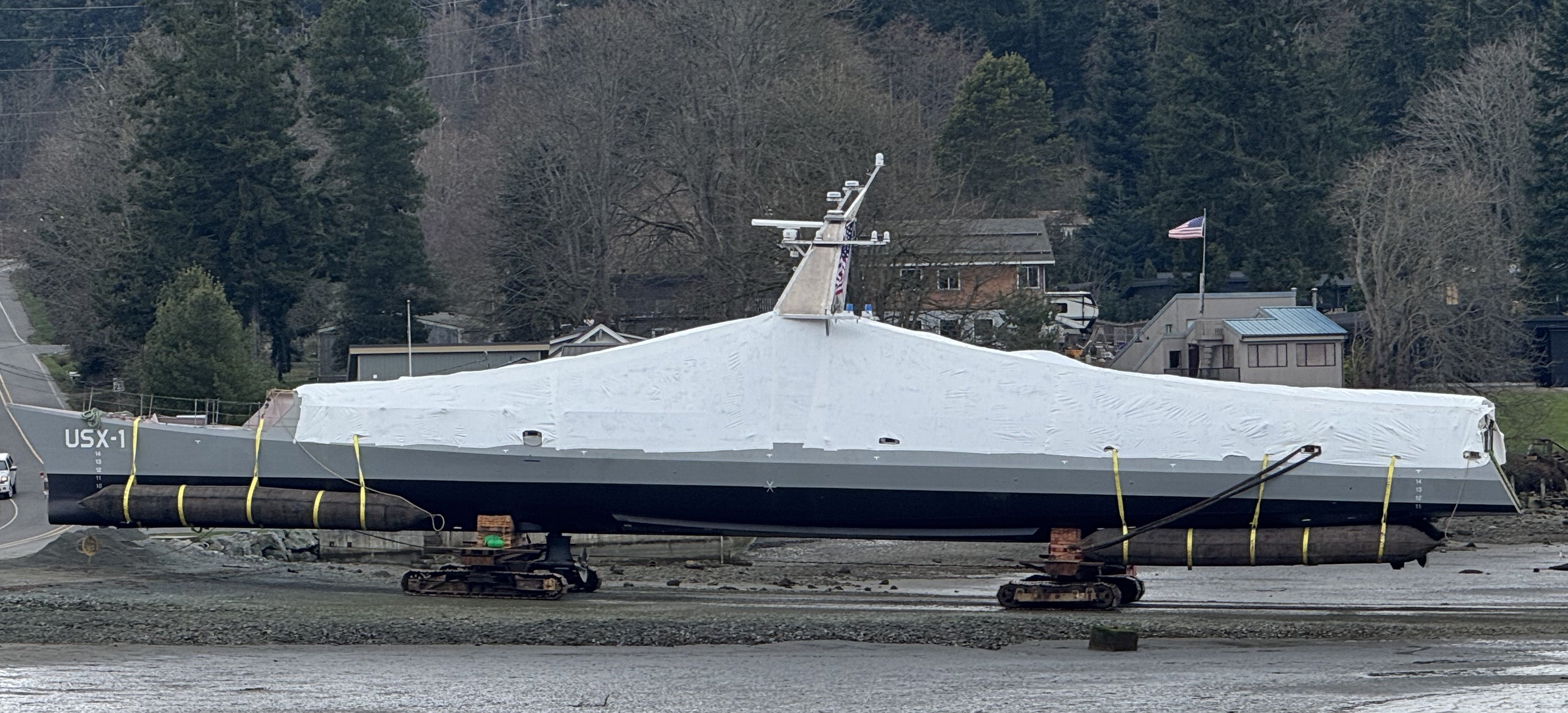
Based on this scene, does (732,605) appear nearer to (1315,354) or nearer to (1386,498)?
(1386,498)

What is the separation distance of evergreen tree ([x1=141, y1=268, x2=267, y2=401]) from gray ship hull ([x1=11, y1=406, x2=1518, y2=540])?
48.1 feet

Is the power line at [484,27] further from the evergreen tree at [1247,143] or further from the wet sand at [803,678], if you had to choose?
the wet sand at [803,678]

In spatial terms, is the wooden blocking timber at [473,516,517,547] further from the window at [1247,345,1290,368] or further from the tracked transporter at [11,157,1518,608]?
the window at [1247,345,1290,368]

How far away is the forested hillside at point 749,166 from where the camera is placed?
184 feet

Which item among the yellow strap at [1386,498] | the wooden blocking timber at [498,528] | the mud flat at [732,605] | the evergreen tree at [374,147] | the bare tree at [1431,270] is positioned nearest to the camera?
the mud flat at [732,605]

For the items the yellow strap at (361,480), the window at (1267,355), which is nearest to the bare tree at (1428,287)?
the window at (1267,355)

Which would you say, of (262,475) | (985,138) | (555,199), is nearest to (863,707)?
(262,475)

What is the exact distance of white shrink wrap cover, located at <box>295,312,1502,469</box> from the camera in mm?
25953

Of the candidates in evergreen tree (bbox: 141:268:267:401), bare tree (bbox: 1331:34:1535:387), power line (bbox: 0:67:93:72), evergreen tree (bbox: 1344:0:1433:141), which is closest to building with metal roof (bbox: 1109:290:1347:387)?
bare tree (bbox: 1331:34:1535:387)

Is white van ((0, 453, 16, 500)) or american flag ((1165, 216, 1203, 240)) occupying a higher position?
american flag ((1165, 216, 1203, 240))

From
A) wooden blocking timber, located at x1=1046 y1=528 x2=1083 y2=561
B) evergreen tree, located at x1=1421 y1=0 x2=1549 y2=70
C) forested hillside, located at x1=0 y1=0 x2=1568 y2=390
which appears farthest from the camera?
evergreen tree, located at x1=1421 y1=0 x2=1549 y2=70

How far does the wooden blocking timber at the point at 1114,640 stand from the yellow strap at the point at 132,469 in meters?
15.3

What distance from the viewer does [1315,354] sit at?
52.6 meters

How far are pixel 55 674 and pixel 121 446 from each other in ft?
27.5
